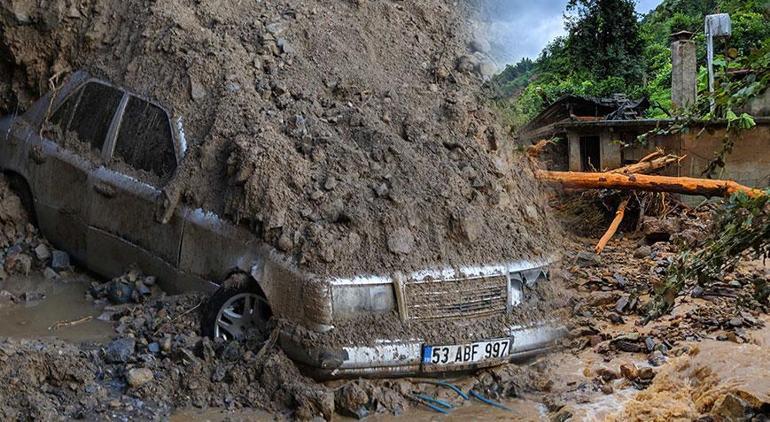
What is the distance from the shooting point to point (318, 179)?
586 cm

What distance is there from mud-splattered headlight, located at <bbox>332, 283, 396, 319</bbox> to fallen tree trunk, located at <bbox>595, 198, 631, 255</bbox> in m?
7.72

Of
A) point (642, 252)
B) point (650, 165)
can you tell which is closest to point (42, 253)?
point (642, 252)

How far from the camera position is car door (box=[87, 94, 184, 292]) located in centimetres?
634

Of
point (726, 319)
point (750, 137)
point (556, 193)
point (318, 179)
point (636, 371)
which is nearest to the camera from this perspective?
point (318, 179)

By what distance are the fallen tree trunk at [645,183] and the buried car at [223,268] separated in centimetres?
627

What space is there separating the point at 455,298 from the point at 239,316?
145 cm

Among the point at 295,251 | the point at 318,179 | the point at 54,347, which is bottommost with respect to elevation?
the point at 54,347

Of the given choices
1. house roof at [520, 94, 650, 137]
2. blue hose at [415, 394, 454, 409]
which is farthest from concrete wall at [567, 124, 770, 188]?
blue hose at [415, 394, 454, 409]

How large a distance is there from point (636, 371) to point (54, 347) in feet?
14.0

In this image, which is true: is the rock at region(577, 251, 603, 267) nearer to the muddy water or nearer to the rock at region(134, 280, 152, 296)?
the rock at region(134, 280, 152, 296)

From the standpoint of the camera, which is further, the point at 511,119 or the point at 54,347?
the point at 511,119

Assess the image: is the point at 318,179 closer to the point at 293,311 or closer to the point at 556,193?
the point at 293,311

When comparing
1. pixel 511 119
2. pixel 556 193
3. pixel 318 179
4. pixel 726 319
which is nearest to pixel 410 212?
pixel 318 179

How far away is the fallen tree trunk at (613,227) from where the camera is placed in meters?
12.7
